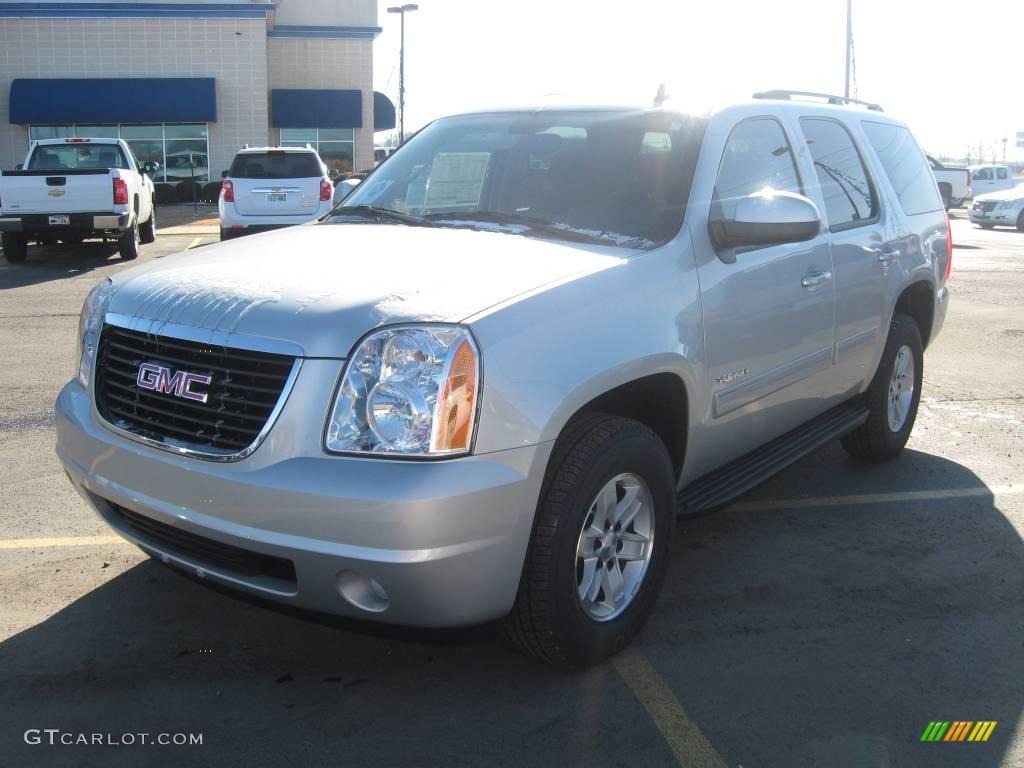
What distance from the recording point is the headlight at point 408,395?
2861 millimetres

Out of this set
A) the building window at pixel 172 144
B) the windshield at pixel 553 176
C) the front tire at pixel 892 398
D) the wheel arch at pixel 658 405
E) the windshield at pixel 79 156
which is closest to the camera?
the wheel arch at pixel 658 405

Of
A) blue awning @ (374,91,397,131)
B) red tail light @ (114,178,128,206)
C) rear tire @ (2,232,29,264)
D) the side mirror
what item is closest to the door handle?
the side mirror

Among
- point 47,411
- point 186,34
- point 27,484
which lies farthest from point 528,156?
point 186,34

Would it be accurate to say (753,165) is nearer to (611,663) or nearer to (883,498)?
(883,498)

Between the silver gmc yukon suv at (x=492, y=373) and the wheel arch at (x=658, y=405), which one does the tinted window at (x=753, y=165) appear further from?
the wheel arch at (x=658, y=405)

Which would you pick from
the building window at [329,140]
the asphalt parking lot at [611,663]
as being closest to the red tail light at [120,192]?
the asphalt parking lot at [611,663]

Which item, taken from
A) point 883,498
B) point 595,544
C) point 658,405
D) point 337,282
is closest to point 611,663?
point 595,544

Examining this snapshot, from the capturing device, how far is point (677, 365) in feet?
11.8

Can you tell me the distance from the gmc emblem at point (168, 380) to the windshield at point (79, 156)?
1484 cm

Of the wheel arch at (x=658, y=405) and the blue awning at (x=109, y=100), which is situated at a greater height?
the blue awning at (x=109, y=100)

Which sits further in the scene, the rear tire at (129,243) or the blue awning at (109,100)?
the blue awning at (109,100)

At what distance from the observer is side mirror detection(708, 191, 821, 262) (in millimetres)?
3832

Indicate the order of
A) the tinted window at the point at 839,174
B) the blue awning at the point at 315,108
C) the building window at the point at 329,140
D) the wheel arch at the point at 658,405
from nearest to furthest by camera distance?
the wheel arch at the point at 658,405
the tinted window at the point at 839,174
the blue awning at the point at 315,108
the building window at the point at 329,140

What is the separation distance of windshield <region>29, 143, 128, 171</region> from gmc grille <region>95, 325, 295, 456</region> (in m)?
14.7
